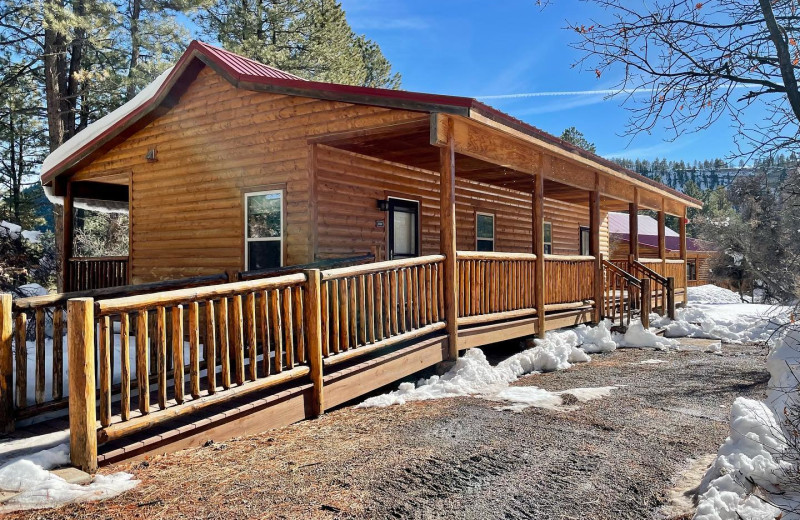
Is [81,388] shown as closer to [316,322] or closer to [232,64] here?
[316,322]

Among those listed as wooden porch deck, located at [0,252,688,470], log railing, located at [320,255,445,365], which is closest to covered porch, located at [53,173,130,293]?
wooden porch deck, located at [0,252,688,470]

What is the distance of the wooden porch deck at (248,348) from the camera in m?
3.51

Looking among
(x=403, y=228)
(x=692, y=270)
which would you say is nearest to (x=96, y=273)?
(x=403, y=228)

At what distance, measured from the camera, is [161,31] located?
19.3m

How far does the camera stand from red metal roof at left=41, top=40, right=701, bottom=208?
6402 millimetres

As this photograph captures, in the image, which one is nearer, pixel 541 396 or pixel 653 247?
pixel 541 396

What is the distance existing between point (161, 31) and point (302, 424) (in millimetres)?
19146

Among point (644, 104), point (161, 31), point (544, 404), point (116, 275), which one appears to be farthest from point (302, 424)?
point (161, 31)

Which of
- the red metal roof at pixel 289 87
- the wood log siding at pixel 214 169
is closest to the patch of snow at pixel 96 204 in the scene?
the red metal roof at pixel 289 87

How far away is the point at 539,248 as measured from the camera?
343 inches

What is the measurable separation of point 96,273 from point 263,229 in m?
4.87

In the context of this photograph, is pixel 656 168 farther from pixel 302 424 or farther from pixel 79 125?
pixel 302 424

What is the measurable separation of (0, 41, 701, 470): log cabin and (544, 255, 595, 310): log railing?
48mm

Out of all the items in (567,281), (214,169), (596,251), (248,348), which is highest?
(214,169)
